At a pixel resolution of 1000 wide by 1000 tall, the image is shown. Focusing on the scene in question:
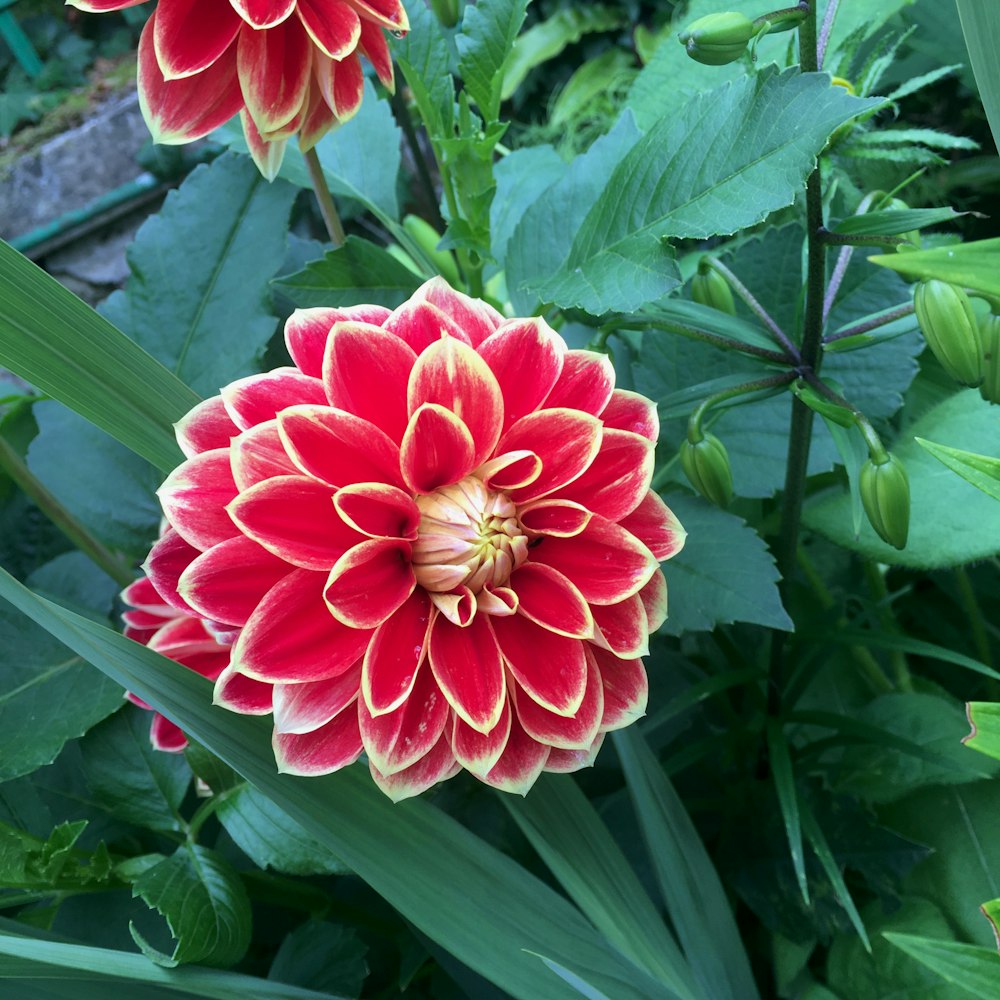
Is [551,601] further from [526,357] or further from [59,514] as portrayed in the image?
[59,514]

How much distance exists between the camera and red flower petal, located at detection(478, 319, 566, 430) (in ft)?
1.08

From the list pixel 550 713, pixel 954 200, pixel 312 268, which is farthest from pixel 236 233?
pixel 954 200

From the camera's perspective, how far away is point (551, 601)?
1.05 ft

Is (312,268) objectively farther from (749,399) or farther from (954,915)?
(954,915)

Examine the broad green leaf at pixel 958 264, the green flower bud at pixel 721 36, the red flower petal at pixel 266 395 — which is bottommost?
the red flower petal at pixel 266 395

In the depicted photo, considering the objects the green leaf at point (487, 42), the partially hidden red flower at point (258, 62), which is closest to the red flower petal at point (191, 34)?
the partially hidden red flower at point (258, 62)

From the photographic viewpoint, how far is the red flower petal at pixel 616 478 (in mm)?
321

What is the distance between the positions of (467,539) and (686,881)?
18 centimetres

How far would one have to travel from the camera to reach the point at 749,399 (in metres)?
0.38

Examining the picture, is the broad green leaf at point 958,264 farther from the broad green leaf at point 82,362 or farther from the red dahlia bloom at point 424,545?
the broad green leaf at point 82,362

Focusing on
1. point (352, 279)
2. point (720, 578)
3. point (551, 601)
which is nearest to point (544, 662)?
point (551, 601)

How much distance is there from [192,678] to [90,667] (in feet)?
0.59

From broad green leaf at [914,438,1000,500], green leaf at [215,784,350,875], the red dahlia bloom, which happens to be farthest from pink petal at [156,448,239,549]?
broad green leaf at [914,438,1000,500]

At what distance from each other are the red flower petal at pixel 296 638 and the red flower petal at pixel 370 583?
1 centimetres
